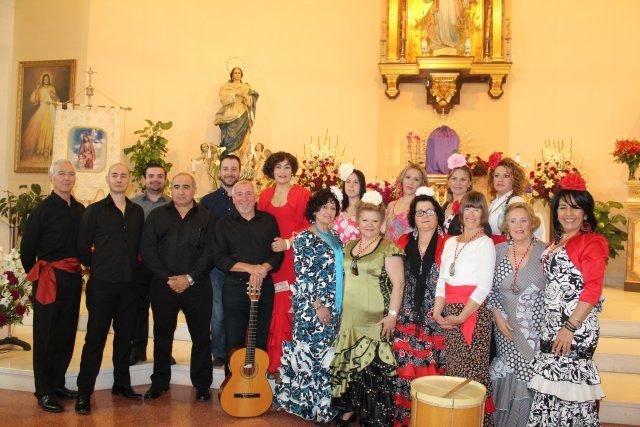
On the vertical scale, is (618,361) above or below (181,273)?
below

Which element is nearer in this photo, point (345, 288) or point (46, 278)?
point (345, 288)

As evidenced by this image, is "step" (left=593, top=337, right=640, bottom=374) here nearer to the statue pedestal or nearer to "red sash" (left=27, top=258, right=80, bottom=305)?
the statue pedestal

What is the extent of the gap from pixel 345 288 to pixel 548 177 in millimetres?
5352

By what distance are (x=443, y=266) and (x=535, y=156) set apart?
6.38 m

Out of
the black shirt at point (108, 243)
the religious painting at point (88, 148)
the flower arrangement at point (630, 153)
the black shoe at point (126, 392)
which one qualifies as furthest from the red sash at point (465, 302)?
the religious painting at point (88, 148)

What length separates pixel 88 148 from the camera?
870 cm

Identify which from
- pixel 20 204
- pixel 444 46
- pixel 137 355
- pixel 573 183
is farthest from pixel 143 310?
pixel 444 46

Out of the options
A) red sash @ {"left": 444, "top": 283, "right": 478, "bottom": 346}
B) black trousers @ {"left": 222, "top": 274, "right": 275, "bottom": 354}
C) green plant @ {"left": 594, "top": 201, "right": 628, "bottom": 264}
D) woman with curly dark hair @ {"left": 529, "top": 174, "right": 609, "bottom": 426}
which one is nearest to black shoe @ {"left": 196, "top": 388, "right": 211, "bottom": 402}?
black trousers @ {"left": 222, "top": 274, "right": 275, "bottom": 354}

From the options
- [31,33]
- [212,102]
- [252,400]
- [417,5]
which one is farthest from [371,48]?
[252,400]

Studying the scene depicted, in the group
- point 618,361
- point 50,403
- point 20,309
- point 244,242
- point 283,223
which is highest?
point 283,223

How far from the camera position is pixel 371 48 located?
386 inches

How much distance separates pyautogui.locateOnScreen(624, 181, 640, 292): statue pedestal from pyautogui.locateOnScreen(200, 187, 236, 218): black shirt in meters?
5.66

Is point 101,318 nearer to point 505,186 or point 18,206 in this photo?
point 505,186

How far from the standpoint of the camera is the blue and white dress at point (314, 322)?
3.95 m
